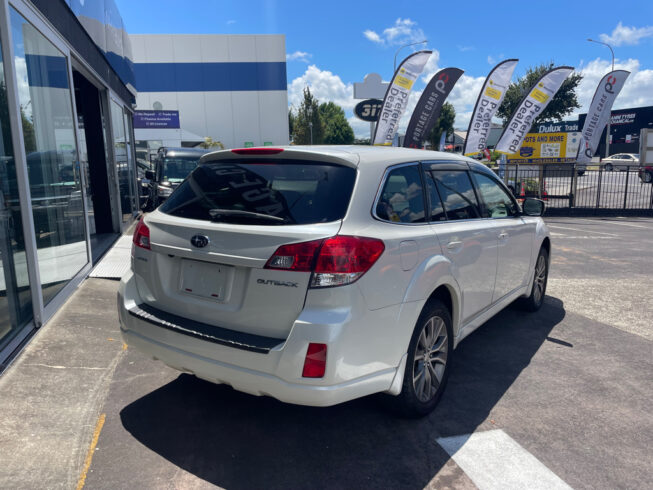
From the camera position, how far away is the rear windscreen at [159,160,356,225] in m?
2.71

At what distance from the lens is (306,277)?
2502mm

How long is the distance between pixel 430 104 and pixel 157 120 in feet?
87.1

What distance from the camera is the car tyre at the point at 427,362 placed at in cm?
300

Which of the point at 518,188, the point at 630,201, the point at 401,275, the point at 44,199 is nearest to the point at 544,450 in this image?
the point at 401,275

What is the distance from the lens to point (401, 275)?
9.21 feet

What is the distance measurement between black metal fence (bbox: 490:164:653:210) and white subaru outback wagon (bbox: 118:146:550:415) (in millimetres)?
16322

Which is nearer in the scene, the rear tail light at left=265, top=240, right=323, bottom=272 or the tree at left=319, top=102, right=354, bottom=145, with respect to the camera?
the rear tail light at left=265, top=240, right=323, bottom=272

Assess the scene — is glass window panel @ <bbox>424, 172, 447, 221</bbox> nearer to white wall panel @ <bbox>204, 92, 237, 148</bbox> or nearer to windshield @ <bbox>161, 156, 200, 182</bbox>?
windshield @ <bbox>161, 156, 200, 182</bbox>

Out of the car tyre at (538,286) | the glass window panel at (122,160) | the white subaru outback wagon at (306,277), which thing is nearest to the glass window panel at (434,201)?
the white subaru outback wagon at (306,277)

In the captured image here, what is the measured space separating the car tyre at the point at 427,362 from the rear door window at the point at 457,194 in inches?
31.5

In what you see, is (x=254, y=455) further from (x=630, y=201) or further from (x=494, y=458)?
(x=630, y=201)

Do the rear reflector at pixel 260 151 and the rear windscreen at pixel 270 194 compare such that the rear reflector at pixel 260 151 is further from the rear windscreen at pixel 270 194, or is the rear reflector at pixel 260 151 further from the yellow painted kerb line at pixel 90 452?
the yellow painted kerb line at pixel 90 452

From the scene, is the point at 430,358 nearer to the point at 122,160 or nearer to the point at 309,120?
the point at 122,160

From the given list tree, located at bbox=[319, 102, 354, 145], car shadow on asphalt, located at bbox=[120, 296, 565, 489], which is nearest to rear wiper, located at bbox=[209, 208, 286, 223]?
car shadow on asphalt, located at bbox=[120, 296, 565, 489]
